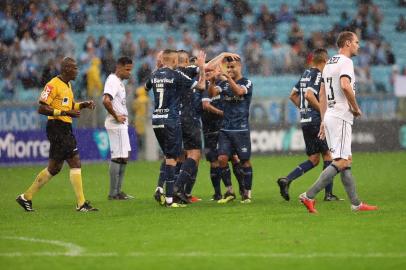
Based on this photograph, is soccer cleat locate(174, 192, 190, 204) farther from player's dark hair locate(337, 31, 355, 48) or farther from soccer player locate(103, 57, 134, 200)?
player's dark hair locate(337, 31, 355, 48)

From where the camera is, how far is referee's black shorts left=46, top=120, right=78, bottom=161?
13.7 m

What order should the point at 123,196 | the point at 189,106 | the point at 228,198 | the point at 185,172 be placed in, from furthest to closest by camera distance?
1. the point at 123,196
2. the point at 189,106
3. the point at 228,198
4. the point at 185,172

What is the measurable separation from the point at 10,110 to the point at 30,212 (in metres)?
10.2

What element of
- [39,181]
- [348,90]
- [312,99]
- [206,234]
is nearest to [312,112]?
[312,99]

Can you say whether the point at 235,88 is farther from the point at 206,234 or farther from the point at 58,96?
the point at 206,234

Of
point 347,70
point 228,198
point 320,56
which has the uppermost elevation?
point 320,56

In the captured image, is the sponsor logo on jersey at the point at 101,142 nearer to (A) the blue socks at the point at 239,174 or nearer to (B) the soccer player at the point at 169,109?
(A) the blue socks at the point at 239,174

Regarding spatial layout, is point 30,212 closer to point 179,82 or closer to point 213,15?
point 179,82

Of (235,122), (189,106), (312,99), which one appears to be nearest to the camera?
(312,99)

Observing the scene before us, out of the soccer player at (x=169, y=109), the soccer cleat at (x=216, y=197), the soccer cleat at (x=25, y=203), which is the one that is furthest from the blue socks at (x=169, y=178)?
the soccer cleat at (x=25, y=203)

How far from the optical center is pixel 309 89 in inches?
568

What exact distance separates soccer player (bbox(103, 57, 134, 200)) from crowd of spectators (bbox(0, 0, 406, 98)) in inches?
371

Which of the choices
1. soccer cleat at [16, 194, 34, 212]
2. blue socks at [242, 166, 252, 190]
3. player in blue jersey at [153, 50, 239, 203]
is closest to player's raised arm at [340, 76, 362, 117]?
player in blue jersey at [153, 50, 239, 203]

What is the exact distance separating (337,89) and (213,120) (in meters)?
3.45
